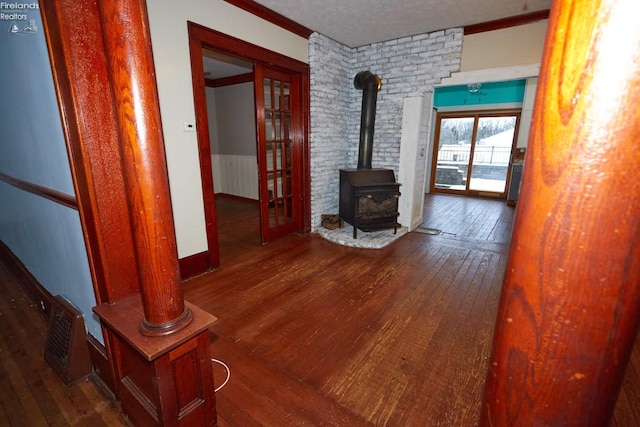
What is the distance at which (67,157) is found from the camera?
128 centimetres

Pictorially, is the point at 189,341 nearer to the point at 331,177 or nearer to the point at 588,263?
the point at 588,263

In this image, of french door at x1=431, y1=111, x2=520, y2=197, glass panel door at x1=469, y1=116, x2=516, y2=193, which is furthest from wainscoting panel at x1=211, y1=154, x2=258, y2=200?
glass panel door at x1=469, y1=116, x2=516, y2=193

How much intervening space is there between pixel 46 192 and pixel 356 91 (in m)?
3.79

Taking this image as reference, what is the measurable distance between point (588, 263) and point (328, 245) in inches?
130

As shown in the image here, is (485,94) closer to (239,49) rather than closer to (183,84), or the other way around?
(239,49)

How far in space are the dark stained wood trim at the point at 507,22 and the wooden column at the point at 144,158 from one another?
3.69 meters

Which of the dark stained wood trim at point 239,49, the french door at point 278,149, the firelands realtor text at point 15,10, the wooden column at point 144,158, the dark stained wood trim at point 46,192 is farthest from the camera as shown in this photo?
the french door at point 278,149

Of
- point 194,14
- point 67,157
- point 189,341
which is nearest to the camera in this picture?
point 189,341

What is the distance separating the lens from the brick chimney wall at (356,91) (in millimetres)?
3660

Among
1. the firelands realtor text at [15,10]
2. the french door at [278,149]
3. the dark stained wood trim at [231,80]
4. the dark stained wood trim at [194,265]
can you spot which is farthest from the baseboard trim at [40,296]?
the dark stained wood trim at [231,80]

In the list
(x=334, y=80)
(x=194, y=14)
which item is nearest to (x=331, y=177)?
(x=334, y=80)

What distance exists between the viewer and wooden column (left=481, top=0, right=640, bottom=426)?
0.37 meters

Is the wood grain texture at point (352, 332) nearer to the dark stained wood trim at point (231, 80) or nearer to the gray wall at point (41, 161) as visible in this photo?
the gray wall at point (41, 161)

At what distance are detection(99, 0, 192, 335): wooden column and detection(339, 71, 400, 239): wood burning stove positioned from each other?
108 inches
